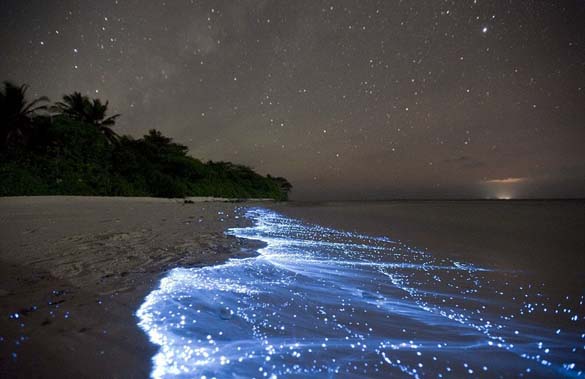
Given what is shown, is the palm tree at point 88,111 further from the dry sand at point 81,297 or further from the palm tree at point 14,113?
the dry sand at point 81,297

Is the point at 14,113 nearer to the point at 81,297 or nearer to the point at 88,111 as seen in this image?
the point at 88,111

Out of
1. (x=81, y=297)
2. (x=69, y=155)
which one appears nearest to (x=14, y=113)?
(x=69, y=155)

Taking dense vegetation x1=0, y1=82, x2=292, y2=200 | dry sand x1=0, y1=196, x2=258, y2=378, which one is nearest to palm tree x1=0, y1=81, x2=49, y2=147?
dense vegetation x1=0, y1=82, x2=292, y2=200

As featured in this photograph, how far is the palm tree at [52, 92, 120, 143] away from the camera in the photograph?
18328 millimetres

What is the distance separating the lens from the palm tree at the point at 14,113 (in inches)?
480

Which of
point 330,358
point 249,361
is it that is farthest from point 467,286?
point 249,361

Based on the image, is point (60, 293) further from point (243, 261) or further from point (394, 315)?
point (394, 315)

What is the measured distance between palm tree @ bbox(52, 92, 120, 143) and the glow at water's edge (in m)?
21.5

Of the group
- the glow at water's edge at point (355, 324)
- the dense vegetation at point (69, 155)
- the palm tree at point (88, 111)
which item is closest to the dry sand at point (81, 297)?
the glow at water's edge at point (355, 324)

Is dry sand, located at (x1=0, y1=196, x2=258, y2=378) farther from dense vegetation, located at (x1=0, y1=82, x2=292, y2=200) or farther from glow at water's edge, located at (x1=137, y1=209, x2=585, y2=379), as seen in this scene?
dense vegetation, located at (x1=0, y1=82, x2=292, y2=200)

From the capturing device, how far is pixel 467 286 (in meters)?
2.18

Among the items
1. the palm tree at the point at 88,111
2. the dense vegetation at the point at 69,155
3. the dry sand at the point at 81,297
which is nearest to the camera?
the dry sand at the point at 81,297

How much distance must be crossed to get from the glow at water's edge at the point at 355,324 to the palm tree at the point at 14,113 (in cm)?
1632

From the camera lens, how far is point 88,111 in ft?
62.4
